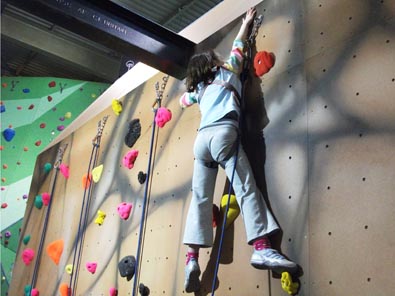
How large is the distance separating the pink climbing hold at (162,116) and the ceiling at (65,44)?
2.27 meters

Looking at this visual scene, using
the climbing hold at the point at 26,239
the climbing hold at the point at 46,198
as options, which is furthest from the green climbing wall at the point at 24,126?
the climbing hold at the point at 46,198

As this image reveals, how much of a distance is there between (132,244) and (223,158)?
3.88 ft

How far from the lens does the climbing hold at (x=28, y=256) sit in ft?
14.7

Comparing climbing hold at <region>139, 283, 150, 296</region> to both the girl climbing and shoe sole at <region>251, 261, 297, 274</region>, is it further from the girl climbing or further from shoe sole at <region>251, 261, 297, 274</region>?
shoe sole at <region>251, 261, 297, 274</region>

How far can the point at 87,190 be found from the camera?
379 centimetres

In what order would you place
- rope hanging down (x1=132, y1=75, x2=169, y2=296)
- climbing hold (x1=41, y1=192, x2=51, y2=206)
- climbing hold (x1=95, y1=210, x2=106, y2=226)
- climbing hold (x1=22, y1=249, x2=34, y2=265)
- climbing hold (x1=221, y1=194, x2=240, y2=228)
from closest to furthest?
1. climbing hold (x1=221, y1=194, x2=240, y2=228)
2. rope hanging down (x1=132, y1=75, x2=169, y2=296)
3. climbing hold (x1=95, y1=210, x2=106, y2=226)
4. climbing hold (x1=22, y1=249, x2=34, y2=265)
5. climbing hold (x1=41, y1=192, x2=51, y2=206)

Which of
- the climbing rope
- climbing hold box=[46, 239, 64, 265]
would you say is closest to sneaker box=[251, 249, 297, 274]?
climbing hold box=[46, 239, 64, 265]

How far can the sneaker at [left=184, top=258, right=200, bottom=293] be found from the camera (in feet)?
7.05

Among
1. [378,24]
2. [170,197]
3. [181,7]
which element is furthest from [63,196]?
[378,24]

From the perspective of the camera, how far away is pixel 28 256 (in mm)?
4512

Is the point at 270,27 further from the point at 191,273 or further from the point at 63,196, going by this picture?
the point at 63,196

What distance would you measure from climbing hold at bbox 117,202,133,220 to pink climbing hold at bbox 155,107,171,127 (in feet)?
2.05

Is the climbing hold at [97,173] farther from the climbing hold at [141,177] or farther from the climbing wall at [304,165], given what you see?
the climbing hold at [141,177]

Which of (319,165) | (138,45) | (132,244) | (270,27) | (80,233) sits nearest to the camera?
(319,165)
